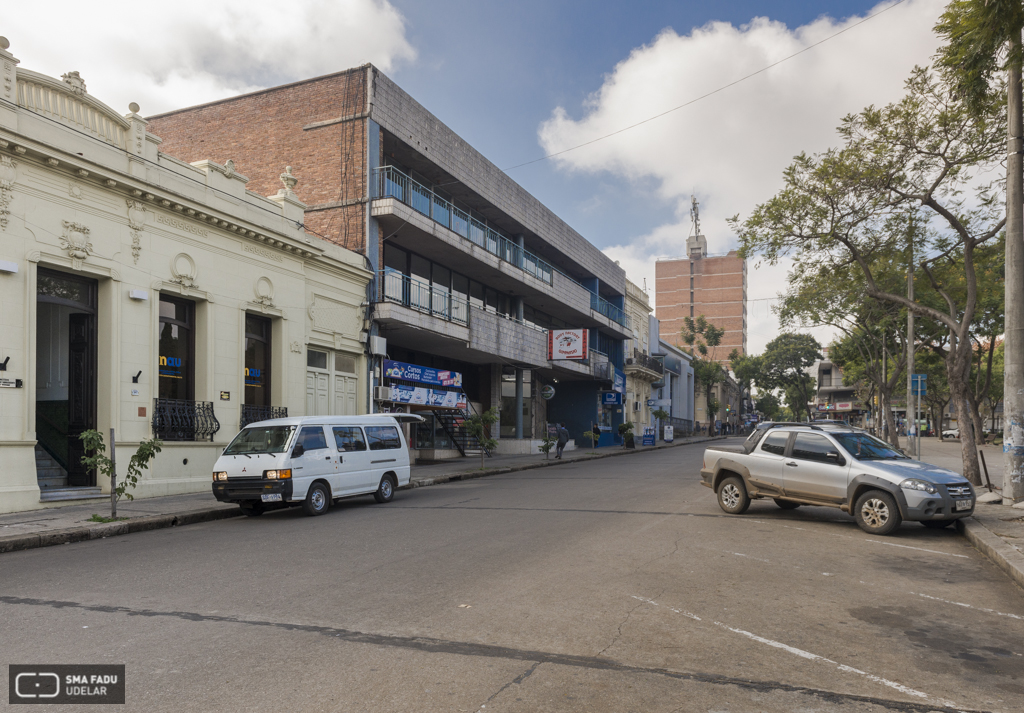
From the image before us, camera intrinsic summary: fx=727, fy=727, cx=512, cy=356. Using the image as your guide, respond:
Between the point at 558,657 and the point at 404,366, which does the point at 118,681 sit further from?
the point at 404,366

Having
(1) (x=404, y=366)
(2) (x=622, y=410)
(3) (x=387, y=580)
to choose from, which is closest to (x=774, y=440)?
(3) (x=387, y=580)

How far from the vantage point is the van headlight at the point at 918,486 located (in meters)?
10.4

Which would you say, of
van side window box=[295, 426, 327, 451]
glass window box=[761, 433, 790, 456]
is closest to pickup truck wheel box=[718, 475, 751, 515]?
glass window box=[761, 433, 790, 456]

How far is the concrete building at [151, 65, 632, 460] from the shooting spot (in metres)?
24.2

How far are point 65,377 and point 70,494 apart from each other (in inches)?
126

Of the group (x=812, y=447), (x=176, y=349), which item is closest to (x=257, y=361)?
(x=176, y=349)

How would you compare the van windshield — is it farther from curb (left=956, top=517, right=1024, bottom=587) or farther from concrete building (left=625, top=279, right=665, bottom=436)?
concrete building (left=625, top=279, right=665, bottom=436)

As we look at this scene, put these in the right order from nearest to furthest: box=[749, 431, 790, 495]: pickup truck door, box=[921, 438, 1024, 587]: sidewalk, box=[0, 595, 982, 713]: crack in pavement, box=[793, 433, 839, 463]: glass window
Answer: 1. box=[0, 595, 982, 713]: crack in pavement
2. box=[921, 438, 1024, 587]: sidewalk
3. box=[793, 433, 839, 463]: glass window
4. box=[749, 431, 790, 495]: pickup truck door

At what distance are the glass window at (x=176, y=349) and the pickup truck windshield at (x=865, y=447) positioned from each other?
14583 mm

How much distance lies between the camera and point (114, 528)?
11.9 metres

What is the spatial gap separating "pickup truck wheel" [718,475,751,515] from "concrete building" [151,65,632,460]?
1372 centimetres

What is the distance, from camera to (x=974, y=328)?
34.2 metres

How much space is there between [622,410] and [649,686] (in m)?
48.0

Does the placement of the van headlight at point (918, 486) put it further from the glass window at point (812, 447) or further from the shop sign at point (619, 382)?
the shop sign at point (619, 382)
